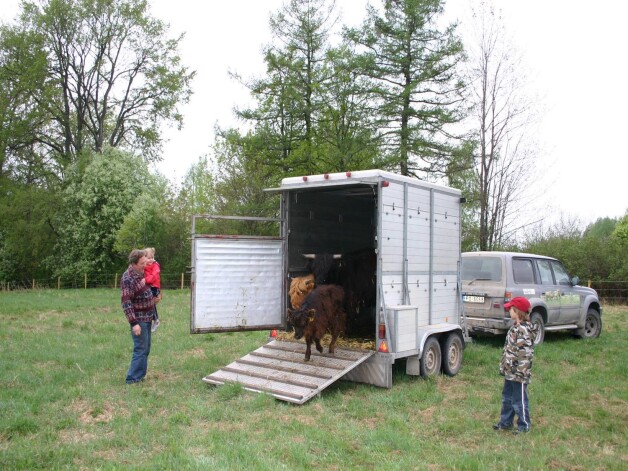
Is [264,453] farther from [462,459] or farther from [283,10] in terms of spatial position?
[283,10]

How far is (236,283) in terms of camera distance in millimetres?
8234

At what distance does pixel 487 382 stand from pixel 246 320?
3.79 metres

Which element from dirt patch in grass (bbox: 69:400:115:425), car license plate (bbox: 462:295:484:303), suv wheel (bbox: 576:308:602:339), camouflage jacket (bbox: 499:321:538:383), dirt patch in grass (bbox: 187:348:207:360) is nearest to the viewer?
camouflage jacket (bbox: 499:321:538:383)

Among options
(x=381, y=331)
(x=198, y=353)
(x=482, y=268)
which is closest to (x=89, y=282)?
(x=198, y=353)

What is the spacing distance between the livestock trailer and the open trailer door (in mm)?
15

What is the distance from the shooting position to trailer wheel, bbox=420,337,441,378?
843 centimetres

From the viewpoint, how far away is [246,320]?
8352mm

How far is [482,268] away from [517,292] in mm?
857

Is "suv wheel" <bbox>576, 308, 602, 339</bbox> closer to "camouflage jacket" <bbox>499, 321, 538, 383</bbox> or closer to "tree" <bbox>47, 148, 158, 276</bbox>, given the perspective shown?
"camouflage jacket" <bbox>499, 321, 538, 383</bbox>

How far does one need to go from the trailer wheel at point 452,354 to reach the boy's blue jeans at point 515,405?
263 cm

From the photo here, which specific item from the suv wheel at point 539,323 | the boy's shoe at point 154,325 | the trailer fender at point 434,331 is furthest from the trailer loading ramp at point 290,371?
the suv wheel at point 539,323

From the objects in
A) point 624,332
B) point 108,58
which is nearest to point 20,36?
point 108,58

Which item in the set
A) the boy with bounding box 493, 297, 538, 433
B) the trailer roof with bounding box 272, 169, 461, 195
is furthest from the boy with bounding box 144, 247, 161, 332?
the boy with bounding box 493, 297, 538, 433

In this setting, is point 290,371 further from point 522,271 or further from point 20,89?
point 20,89
